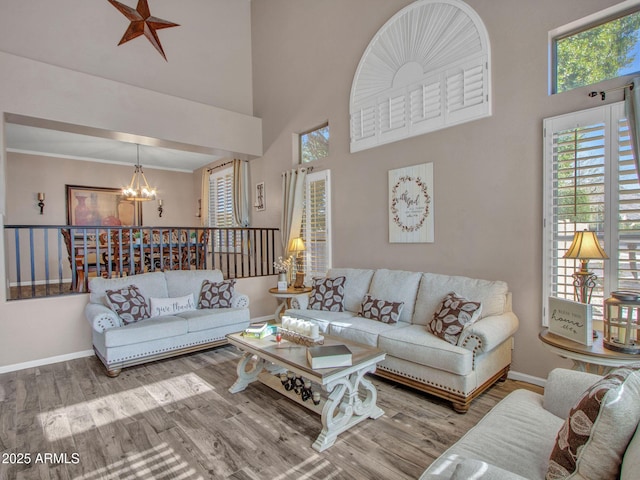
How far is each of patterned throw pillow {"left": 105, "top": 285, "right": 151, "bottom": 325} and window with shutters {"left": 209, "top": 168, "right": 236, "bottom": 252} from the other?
3.61m

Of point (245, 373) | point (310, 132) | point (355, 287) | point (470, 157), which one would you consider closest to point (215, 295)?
point (245, 373)

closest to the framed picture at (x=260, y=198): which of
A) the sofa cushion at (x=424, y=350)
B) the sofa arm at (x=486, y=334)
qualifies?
the sofa cushion at (x=424, y=350)

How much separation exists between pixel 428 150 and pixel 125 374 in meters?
4.12

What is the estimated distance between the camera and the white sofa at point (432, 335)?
2.62 m

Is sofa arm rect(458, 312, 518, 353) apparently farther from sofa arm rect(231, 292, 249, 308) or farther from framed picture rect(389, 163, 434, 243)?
sofa arm rect(231, 292, 249, 308)

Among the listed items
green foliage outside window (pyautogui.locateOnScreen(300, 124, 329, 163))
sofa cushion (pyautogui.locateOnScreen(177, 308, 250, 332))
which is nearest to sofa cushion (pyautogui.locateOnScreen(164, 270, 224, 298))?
sofa cushion (pyautogui.locateOnScreen(177, 308, 250, 332))

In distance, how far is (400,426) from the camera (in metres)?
2.44

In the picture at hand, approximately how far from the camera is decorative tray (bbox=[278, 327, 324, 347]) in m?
2.76

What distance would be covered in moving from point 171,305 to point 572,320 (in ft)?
13.3

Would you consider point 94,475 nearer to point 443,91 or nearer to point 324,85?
point 443,91

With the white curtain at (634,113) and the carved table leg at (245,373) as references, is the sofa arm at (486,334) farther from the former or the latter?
the carved table leg at (245,373)

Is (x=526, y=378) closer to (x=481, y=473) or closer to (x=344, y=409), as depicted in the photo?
(x=344, y=409)

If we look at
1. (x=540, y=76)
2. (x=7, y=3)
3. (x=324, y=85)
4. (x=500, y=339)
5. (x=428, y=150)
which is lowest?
(x=500, y=339)

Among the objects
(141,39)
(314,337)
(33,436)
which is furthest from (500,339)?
(141,39)
